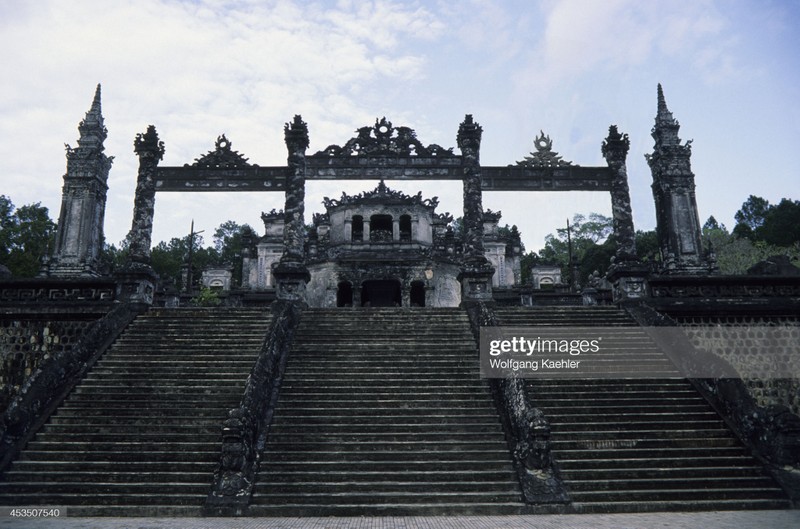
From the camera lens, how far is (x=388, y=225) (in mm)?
33812

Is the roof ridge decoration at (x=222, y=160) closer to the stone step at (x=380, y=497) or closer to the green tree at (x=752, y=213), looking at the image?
the stone step at (x=380, y=497)

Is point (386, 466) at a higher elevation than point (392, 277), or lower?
lower

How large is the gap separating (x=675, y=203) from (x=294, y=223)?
1264 centimetres

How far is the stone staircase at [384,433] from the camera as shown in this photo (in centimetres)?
788

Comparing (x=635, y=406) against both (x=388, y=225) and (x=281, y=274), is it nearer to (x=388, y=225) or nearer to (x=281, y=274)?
(x=281, y=274)

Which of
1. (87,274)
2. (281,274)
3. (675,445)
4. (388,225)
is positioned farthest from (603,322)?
(388,225)

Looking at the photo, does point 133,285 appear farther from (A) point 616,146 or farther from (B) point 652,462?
(A) point 616,146

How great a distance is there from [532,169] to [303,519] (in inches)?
522

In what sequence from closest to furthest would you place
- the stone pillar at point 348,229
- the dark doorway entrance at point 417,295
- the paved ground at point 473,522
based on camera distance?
the paved ground at point 473,522 < the dark doorway entrance at point 417,295 < the stone pillar at point 348,229

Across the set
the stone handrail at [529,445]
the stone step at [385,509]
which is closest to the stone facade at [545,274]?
the stone handrail at [529,445]

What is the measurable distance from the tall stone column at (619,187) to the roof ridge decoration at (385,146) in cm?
505

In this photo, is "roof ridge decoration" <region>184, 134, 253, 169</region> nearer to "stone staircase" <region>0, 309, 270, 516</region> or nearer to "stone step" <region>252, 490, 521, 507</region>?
"stone staircase" <region>0, 309, 270, 516</region>

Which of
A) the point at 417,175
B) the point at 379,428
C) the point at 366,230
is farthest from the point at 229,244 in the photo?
the point at 379,428

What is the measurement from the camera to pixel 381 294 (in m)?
31.0
